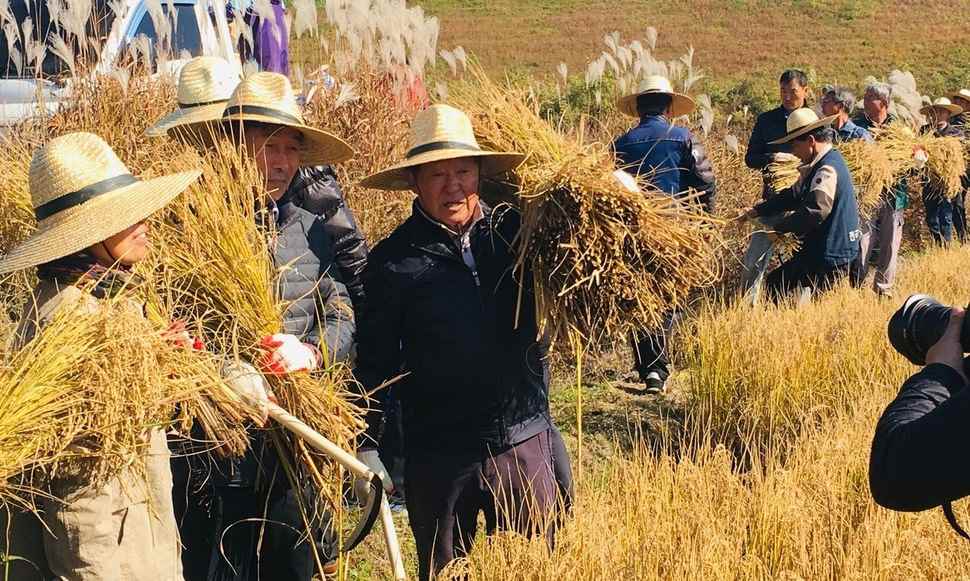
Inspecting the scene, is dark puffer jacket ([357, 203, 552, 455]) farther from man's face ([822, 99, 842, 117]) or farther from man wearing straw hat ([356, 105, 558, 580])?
A: man's face ([822, 99, 842, 117])

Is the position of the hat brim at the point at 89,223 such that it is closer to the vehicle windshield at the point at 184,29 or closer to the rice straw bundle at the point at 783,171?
the rice straw bundle at the point at 783,171

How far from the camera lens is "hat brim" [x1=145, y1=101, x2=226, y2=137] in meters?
2.94

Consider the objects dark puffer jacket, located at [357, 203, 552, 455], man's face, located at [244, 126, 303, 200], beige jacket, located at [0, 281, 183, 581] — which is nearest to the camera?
beige jacket, located at [0, 281, 183, 581]

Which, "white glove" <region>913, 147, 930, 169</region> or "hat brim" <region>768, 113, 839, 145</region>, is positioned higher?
"hat brim" <region>768, 113, 839, 145</region>

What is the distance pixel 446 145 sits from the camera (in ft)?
8.55

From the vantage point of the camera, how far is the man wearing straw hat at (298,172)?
3.00 metres

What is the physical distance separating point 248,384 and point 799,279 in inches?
153

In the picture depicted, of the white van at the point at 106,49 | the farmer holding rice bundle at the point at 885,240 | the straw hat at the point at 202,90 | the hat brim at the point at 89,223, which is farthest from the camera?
the farmer holding rice bundle at the point at 885,240

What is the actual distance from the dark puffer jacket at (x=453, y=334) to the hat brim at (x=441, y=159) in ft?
0.47

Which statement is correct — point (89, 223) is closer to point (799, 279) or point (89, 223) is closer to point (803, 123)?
point (803, 123)

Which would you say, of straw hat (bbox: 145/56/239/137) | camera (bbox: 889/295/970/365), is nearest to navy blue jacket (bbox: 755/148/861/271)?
straw hat (bbox: 145/56/239/137)

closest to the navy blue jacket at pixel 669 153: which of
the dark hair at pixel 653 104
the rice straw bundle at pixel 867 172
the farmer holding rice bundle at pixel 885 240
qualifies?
the dark hair at pixel 653 104

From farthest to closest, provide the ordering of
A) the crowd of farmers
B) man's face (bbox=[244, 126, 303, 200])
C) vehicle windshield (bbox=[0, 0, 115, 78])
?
vehicle windshield (bbox=[0, 0, 115, 78]) < man's face (bbox=[244, 126, 303, 200]) < the crowd of farmers

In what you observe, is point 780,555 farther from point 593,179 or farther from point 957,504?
point 593,179
